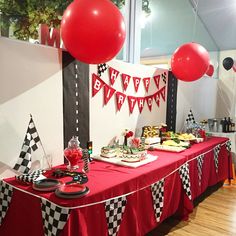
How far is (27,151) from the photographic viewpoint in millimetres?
1913

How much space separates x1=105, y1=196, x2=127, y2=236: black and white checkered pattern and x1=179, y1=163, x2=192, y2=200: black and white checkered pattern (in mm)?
924

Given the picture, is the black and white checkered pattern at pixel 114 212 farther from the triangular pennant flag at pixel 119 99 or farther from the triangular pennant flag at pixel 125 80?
the triangular pennant flag at pixel 125 80

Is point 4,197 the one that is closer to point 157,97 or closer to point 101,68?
point 101,68

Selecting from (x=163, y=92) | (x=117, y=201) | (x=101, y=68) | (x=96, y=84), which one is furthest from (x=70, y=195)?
(x=163, y=92)

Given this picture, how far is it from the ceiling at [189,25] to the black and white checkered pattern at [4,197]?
2739 mm

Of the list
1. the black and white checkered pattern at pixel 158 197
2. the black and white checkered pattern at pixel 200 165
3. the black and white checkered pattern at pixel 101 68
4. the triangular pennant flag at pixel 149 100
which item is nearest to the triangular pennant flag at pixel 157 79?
the triangular pennant flag at pixel 149 100

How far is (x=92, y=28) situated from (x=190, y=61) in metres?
1.42

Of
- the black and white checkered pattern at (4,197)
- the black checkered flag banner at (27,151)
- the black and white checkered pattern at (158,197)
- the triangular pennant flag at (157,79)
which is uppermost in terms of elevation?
the triangular pennant flag at (157,79)

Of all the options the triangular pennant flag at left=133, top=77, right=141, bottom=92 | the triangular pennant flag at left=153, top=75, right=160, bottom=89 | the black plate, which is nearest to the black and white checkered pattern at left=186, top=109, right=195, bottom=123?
the triangular pennant flag at left=153, top=75, right=160, bottom=89

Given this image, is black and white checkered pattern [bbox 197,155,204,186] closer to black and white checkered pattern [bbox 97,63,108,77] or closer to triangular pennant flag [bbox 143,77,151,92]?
triangular pennant flag [bbox 143,77,151,92]

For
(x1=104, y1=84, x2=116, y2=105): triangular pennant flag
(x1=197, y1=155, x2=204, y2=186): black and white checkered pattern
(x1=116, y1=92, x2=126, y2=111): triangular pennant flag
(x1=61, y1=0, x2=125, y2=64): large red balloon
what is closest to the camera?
(x1=61, y1=0, x2=125, y2=64): large red balloon

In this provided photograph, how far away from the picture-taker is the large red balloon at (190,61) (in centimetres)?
266

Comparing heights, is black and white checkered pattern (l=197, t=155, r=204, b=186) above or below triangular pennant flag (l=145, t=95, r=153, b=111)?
below

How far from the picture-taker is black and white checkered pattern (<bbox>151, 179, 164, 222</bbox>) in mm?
2185
